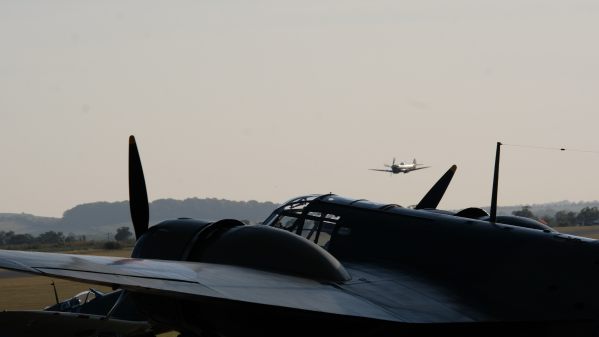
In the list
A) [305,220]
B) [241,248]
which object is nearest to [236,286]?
[241,248]

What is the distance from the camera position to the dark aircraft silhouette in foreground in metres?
11.9

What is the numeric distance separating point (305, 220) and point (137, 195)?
2.95 m

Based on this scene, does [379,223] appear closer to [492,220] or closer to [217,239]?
[492,220]

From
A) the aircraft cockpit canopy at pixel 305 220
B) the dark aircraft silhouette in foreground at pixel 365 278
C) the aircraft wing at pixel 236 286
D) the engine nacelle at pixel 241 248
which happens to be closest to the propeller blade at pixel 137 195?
the dark aircraft silhouette in foreground at pixel 365 278

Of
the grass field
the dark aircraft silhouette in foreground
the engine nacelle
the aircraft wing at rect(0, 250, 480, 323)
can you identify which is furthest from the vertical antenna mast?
the grass field

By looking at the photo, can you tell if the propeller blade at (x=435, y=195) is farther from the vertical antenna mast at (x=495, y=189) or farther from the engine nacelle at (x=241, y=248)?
the engine nacelle at (x=241, y=248)

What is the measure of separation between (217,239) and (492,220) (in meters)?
Result: 4.13

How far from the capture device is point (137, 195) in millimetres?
17188

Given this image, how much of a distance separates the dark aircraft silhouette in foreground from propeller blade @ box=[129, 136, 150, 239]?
155cm

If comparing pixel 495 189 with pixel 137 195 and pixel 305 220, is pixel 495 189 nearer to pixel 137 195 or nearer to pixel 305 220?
pixel 305 220

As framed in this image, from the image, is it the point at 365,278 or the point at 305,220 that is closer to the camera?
the point at 365,278

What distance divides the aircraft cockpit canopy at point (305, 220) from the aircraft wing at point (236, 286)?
2.62 m

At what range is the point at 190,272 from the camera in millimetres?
12438

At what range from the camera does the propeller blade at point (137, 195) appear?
1692 centimetres
